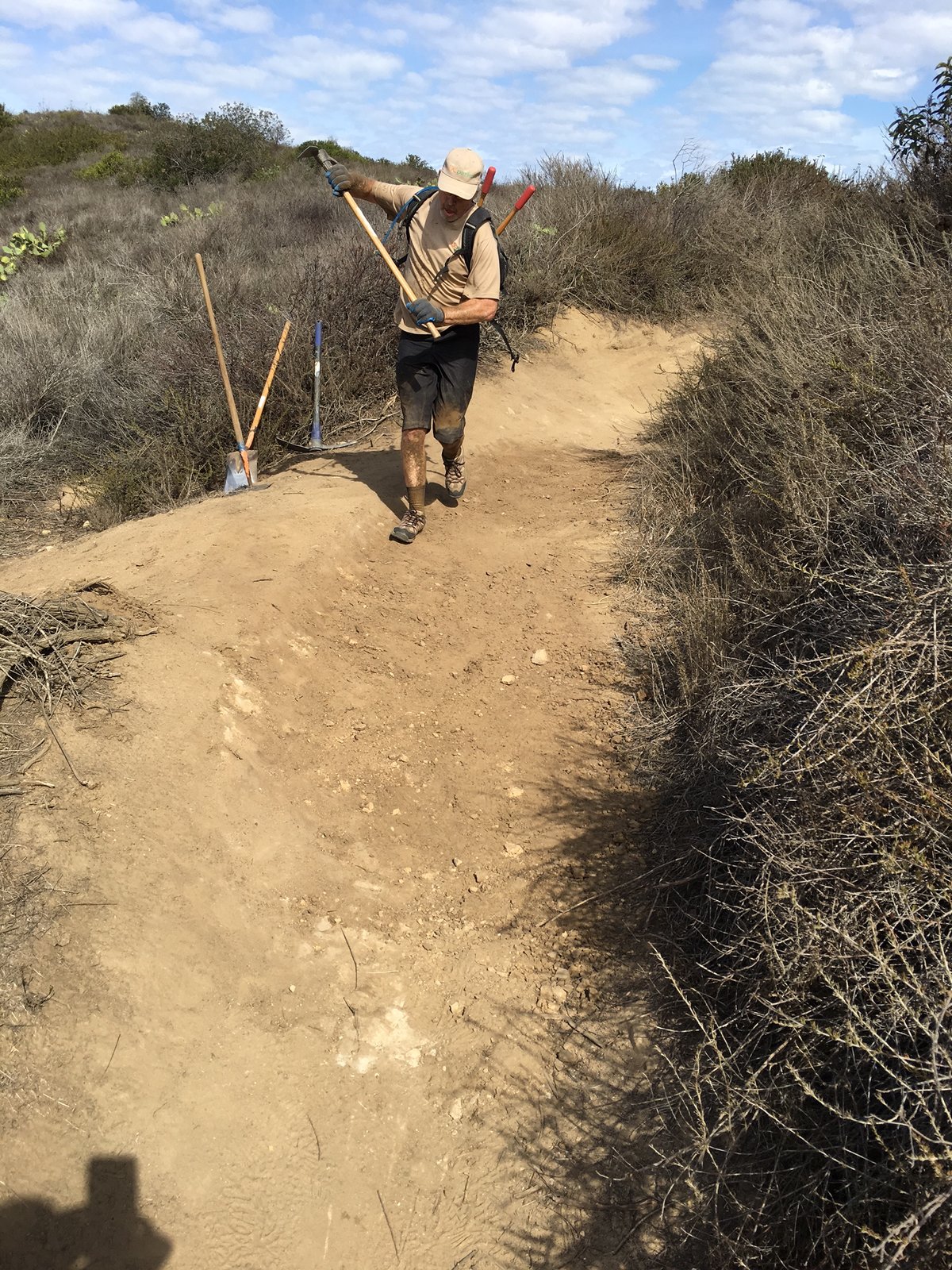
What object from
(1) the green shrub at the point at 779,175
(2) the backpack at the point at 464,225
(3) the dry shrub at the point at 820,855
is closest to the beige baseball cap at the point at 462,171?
(2) the backpack at the point at 464,225

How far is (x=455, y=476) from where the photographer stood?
5.56 metres

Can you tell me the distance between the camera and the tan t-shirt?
14.6 feet

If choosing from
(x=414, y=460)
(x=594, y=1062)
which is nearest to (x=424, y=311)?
(x=414, y=460)

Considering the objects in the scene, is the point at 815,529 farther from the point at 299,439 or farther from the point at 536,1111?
the point at 299,439

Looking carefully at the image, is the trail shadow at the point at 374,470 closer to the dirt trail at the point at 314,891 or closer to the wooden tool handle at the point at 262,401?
the wooden tool handle at the point at 262,401

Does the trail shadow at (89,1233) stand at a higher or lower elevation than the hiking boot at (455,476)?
lower

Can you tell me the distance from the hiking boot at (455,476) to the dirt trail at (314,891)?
0.80 metres

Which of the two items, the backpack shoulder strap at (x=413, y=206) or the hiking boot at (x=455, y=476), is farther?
the hiking boot at (x=455, y=476)

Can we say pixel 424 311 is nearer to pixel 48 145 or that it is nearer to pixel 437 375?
pixel 437 375

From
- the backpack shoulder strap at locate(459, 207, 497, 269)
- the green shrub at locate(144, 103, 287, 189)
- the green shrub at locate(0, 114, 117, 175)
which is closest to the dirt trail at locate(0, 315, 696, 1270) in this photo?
the backpack shoulder strap at locate(459, 207, 497, 269)

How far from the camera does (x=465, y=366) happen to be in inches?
191

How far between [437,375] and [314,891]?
3148 millimetres

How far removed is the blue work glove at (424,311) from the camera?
176 inches

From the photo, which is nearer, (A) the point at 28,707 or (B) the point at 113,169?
(A) the point at 28,707
